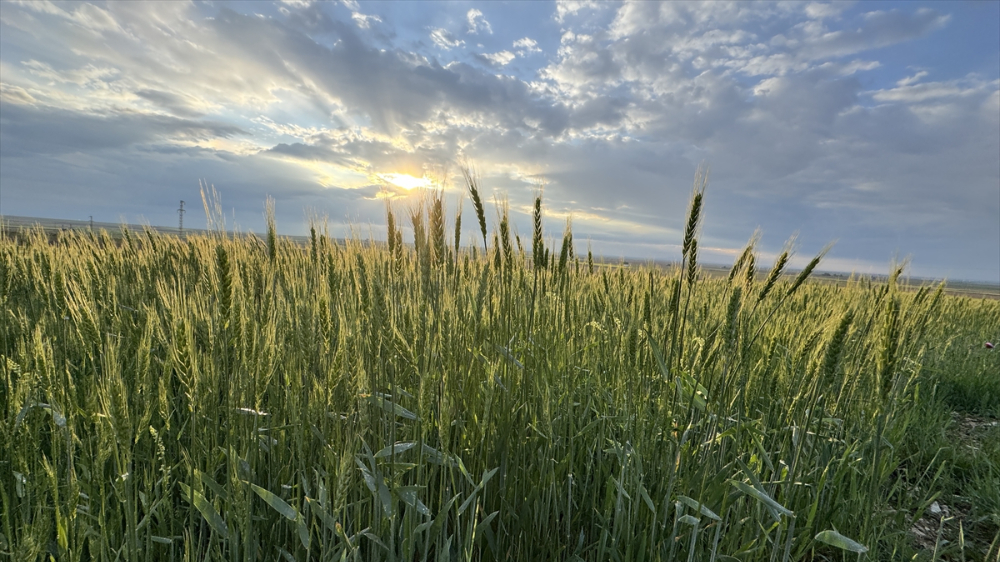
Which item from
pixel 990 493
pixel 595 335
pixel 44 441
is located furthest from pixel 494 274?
pixel 990 493

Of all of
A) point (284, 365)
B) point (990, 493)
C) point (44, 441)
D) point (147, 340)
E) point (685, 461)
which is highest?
point (147, 340)

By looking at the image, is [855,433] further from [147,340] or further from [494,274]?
[147,340]

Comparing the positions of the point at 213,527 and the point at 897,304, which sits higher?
the point at 897,304

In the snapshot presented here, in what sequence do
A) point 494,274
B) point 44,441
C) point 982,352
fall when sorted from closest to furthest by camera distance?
point 44,441 < point 494,274 < point 982,352

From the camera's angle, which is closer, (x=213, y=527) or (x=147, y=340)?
(x=213, y=527)

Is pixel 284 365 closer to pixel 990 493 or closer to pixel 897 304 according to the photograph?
pixel 897 304

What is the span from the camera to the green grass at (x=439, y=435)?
128cm

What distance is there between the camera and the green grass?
128 centimetres

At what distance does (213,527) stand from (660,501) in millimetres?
1498

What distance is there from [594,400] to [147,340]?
2.04m

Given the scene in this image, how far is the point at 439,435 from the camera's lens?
1.25 meters

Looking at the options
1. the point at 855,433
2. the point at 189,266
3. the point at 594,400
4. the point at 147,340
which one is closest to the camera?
the point at 147,340

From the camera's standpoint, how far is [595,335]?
2910 mm

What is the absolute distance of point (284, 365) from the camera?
184 centimetres
